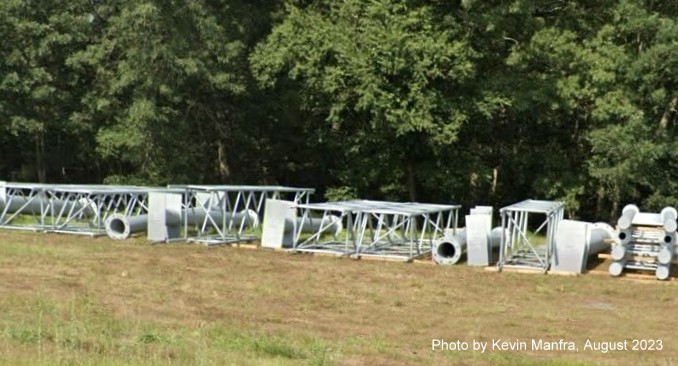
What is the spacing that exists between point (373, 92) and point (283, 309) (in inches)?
521

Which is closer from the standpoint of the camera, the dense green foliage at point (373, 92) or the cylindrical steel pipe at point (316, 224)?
the cylindrical steel pipe at point (316, 224)

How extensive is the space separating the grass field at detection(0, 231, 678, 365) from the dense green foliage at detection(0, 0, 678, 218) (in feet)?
26.5

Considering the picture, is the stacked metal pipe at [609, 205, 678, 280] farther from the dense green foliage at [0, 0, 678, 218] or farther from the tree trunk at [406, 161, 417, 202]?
the tree trunk at [406, 161, 417, 202]

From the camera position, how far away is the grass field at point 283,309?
693 centimetres

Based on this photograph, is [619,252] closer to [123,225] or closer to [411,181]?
[123,225]

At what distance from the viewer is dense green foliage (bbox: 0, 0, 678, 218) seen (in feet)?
73.5

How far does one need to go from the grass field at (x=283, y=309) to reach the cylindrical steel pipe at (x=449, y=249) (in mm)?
654

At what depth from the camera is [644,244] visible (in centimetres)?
1568

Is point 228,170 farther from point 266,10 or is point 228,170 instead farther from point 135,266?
point 135,266

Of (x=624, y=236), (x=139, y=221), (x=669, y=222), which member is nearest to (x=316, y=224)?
(x=139, y=221)

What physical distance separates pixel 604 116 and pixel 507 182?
6684mm

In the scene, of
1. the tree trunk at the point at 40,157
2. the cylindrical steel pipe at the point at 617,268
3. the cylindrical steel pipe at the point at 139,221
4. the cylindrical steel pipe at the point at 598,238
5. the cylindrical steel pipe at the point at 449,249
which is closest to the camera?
the cylindrical steel pipe at the point at 617,268

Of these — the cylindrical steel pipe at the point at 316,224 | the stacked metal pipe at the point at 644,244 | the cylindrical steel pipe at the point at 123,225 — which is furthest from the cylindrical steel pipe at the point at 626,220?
the cylindrical steel pipe at the point at 123,225

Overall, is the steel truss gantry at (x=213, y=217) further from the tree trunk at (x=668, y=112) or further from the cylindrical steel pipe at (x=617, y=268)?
the tree trunk at (x=668, y=112)
